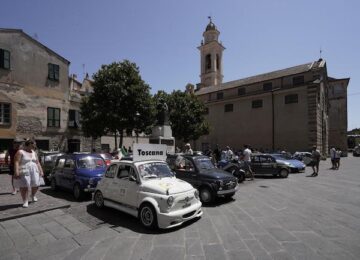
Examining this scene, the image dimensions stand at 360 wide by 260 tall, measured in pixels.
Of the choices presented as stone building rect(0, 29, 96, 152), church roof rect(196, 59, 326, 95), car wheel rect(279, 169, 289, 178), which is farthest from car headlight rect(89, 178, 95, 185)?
church roof rect(196, 59, 326, 95)

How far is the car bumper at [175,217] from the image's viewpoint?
6.12m

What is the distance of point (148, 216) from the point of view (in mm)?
6457

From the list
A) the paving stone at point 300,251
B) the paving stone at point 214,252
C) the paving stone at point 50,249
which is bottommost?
the paving stone at point 50,249

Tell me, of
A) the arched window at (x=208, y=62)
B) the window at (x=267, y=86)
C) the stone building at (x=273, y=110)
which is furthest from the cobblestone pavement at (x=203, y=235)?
the arched window at (x=208, y=62)

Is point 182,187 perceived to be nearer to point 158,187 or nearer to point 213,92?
point 158,187

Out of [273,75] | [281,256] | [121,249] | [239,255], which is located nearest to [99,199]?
[121,249]

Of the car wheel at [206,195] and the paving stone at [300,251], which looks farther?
the car wheel at [206,195]

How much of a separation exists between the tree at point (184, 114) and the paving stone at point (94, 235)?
24380 millimetres

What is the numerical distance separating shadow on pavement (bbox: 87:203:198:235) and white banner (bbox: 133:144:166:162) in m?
1.62

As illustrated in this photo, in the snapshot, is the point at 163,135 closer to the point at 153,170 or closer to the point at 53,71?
the point at 153,170

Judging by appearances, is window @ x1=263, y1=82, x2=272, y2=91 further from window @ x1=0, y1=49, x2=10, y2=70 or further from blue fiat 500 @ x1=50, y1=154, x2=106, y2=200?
blue fiat 500 @ x1=50, y1=154, x2=106, y2=200

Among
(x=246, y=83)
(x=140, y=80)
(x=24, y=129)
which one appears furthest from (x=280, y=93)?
(x=24, y=129)

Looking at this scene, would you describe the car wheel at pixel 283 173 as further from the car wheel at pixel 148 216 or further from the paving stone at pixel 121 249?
the paving stone at pixel 121 249

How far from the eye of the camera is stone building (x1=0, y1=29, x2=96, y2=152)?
74.1 feet
